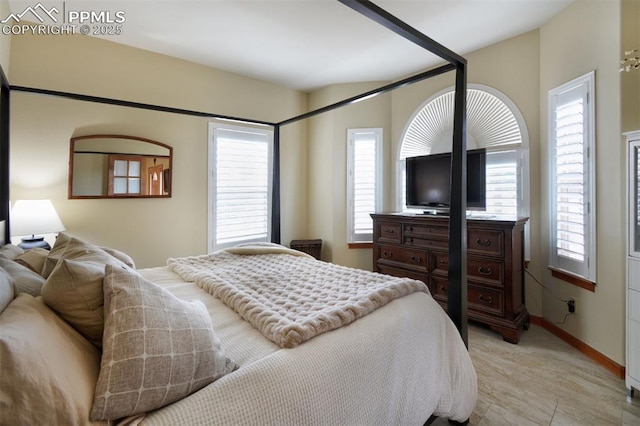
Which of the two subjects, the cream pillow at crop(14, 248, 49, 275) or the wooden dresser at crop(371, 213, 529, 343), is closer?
the cream pillow at crop(14, 248, 49, 275)

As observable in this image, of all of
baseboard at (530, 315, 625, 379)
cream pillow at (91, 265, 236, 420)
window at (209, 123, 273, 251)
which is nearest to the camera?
cream pillow at (91, 265, 236, 420)

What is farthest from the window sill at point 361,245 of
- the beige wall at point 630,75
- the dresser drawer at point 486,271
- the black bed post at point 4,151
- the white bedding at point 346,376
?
the black bed post at point 4,151

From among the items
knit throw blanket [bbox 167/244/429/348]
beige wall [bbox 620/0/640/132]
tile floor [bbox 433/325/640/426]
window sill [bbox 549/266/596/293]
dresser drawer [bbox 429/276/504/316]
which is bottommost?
tile floor [bbox 433/325/640/426]

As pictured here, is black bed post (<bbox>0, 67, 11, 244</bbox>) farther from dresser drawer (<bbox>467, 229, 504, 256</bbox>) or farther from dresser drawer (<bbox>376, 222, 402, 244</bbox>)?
dresser drawer (<bbox>467, 229, 504, 256</bbox>)

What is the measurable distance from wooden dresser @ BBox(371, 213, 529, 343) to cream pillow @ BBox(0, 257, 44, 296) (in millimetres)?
2812

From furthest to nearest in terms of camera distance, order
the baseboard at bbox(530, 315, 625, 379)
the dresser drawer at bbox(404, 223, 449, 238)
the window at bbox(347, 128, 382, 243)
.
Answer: the window at bbox(347, 128, 382, 243) < the dresser drawer at bbox(404, 223, 449, 238) < the baseboard at bbox(530, 315, 625, 379)

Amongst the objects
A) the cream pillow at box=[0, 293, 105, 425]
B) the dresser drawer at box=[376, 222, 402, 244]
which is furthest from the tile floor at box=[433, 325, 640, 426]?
the cream pillow at box=[0, 293, 105, 425]

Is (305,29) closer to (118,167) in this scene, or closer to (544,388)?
(118,167)

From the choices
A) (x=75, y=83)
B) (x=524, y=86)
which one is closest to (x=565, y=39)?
(x=524, y=86)

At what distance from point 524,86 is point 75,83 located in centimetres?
425

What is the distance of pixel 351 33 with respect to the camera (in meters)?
2.79

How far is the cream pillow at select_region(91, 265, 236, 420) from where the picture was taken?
696 mm

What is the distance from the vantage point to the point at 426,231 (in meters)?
2.99

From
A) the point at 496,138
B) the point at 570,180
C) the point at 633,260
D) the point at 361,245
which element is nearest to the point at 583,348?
the point at 633,260
